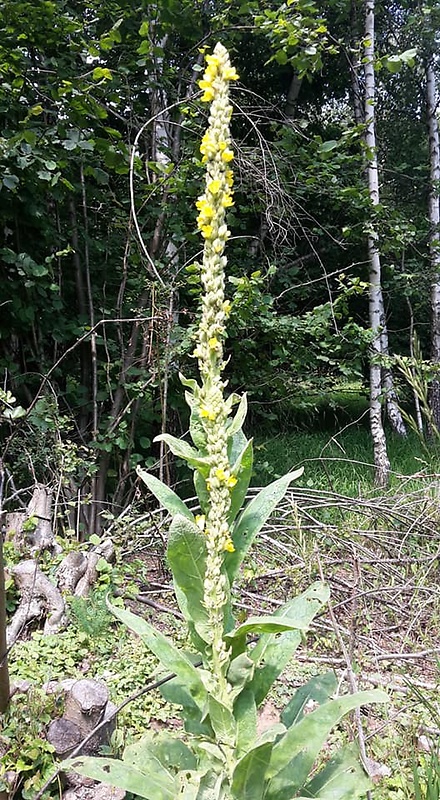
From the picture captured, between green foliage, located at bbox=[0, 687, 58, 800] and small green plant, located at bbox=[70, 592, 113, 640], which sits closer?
green foliage, located at bbox=[0, 687, 58, 800]

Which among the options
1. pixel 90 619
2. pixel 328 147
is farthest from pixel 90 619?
pixel 328 147

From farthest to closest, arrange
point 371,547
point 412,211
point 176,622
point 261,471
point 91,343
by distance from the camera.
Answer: point 412,211
point 261,471
point 91,343
point 371,547
point 176,622

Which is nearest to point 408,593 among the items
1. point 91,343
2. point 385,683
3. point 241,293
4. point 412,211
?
point 385,683

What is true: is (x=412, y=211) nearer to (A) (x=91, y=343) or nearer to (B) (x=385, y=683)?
(A) (x=91, y=343)

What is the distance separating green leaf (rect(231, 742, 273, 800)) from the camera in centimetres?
105

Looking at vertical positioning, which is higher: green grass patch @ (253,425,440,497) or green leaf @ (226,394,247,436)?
green leaf @ (226,394,247,436)

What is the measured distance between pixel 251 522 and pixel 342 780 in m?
0.60

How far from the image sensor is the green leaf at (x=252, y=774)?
3.43 feet

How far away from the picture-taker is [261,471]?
5.28 m

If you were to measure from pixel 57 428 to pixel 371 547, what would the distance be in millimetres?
2235

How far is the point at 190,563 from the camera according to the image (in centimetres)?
113

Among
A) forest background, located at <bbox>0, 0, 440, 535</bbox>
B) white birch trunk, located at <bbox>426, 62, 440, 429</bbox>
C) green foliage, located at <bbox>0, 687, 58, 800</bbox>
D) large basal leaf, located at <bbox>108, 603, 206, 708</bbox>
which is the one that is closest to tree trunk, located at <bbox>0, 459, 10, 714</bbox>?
green foliage, located at <bbox>0, 687, 58, 800</bbox>

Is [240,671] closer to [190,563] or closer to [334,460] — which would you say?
[190,563]

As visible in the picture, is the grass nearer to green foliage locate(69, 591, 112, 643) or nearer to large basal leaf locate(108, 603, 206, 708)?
green foliage locate(69, 591, 112, 643)
